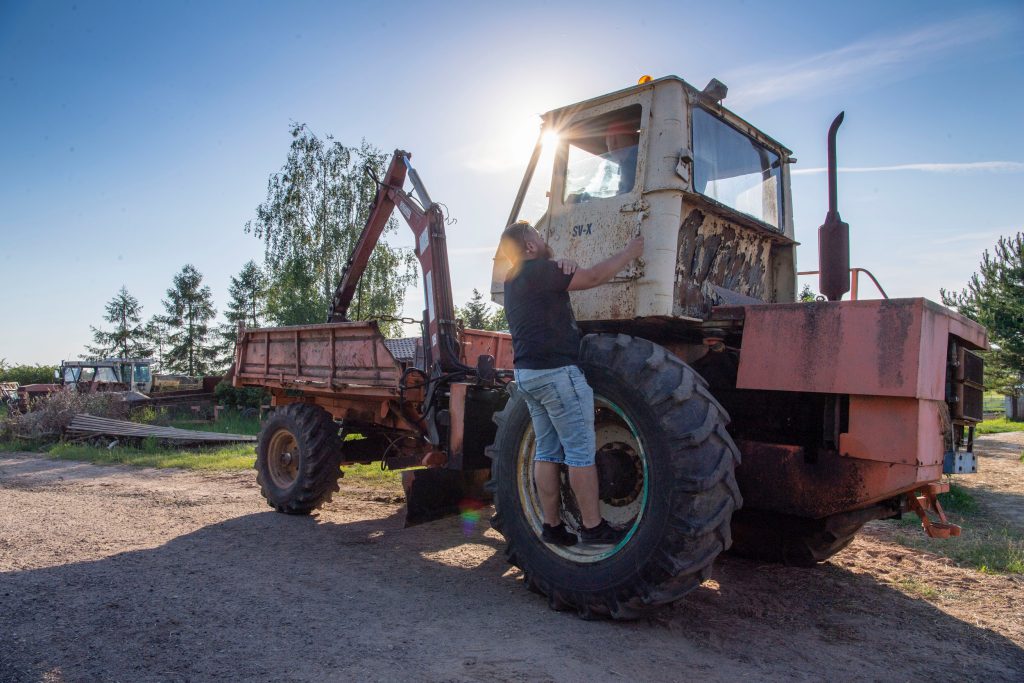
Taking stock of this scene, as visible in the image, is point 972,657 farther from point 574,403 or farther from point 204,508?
point 204,508

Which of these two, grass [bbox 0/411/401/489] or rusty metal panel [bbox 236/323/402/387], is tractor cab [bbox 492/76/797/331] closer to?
rusty metal panel [bbox 236/323/402/387]

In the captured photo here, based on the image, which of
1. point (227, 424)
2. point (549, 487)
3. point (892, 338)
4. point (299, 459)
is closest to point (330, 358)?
point (299, 459)

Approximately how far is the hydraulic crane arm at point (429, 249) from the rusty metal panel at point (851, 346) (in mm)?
2865

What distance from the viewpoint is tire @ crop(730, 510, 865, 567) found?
4676mm

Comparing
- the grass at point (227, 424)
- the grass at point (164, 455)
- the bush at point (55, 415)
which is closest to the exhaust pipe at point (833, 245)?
the grass at point (164, 455)

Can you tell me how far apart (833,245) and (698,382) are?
957 mm

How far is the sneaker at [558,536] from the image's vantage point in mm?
3869

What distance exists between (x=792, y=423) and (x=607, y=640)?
1.66 m

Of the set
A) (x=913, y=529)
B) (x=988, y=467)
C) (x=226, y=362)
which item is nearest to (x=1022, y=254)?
(x=988, y=467)

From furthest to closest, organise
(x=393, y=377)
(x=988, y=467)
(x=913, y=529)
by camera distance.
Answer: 1. (x=988, y=467)
2. (x=913, y=529)
3. (x=393, y=377)

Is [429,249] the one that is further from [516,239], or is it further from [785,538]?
[785,538]

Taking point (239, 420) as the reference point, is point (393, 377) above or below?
above

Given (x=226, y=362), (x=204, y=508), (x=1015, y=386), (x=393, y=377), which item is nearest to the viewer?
(x=393, y=377)

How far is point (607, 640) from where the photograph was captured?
3385mm
